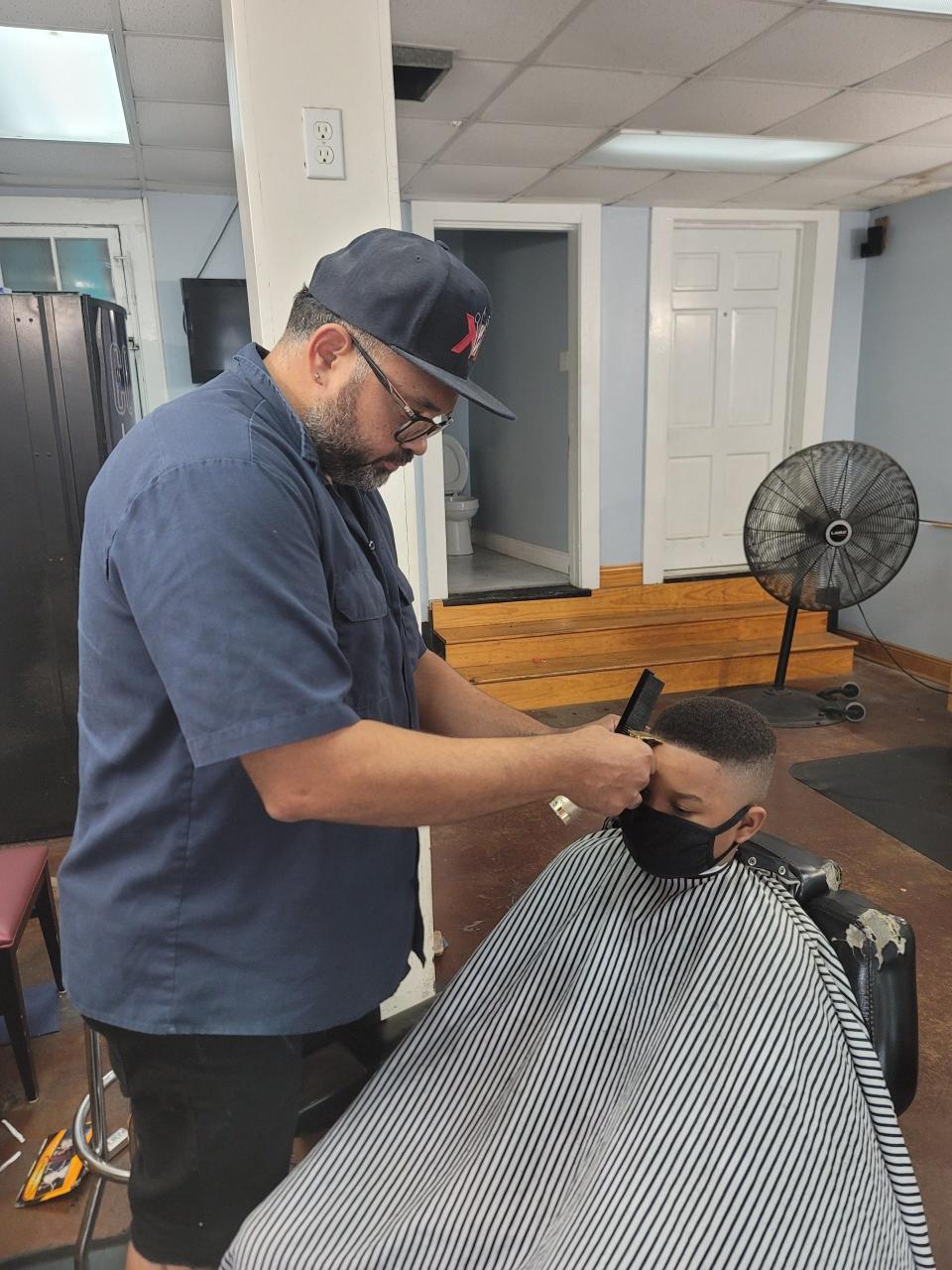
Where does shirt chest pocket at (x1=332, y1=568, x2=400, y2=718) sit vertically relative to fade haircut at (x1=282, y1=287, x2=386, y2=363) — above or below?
below

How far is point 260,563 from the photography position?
85cm

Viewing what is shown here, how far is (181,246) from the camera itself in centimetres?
442

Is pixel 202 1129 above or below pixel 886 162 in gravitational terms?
below

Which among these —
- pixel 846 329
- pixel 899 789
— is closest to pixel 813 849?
pixel 899 789

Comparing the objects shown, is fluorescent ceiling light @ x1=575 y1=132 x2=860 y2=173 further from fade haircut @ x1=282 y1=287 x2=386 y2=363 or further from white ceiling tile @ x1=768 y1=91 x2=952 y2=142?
fade haircut @ x1=282 y1=287 x2=386 y2=363

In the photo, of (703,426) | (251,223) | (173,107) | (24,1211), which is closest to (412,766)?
(251,223)

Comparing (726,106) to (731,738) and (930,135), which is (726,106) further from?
(731,738)

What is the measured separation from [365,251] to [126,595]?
479 mm

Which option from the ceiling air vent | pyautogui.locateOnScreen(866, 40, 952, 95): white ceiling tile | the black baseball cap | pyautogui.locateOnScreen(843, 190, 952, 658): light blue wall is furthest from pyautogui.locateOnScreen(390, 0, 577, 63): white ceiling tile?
pyautogui.locateOnScreen(843, 190, 952, 658): light blue wall

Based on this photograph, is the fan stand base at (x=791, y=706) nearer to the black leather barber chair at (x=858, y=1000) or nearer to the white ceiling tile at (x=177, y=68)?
the black leather barber chair at (x=858, y=1000)

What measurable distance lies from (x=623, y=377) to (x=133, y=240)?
277 cm

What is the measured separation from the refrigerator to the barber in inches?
87.6

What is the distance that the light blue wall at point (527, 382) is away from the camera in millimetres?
5598

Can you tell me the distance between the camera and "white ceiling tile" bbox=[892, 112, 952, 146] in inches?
140
